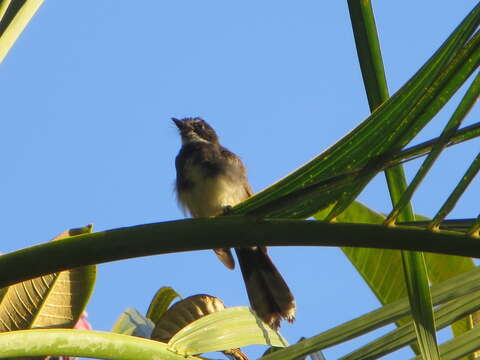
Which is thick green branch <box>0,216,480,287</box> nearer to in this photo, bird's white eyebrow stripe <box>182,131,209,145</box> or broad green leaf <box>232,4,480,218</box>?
broad green leaf <box>232,4,480,218</box>

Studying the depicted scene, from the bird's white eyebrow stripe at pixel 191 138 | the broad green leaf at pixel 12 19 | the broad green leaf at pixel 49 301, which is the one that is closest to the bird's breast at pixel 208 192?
the bird's white eyebrow stripe at pixel 191 138

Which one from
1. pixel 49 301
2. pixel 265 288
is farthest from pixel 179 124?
pixel 49 301

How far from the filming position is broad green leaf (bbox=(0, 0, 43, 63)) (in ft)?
5.83

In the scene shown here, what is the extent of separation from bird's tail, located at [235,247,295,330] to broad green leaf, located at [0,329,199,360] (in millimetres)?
2276

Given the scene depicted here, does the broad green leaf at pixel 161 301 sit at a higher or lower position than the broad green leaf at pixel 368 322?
higher

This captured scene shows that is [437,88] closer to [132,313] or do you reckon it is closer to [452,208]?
[452,208]

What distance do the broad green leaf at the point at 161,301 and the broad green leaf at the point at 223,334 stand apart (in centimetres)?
95

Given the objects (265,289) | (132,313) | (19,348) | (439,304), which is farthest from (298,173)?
(265,289)

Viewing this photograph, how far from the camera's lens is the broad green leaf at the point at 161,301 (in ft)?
8.91

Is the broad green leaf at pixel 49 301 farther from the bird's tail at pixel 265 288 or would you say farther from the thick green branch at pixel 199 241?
the bird's tail at pixel 265 288

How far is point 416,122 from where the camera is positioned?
4.70 feet

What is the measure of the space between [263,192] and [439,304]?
0.39 m

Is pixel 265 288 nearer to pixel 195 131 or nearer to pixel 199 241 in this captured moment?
pixel 195 131

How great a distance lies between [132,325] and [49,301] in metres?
0.48
